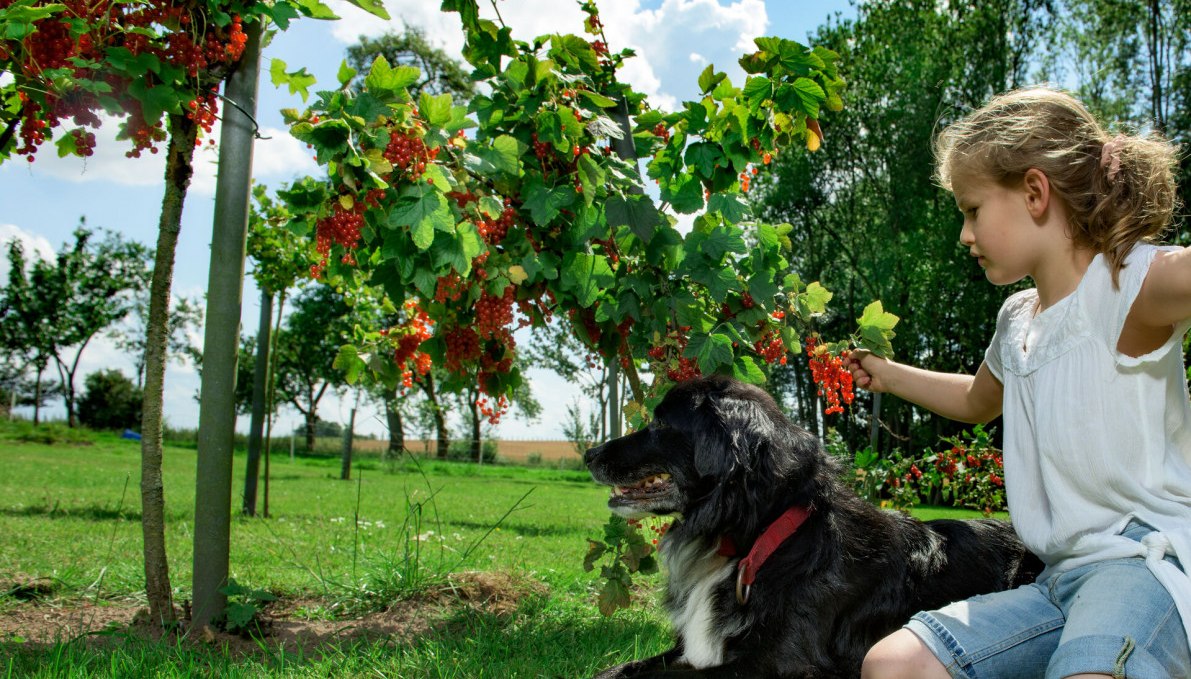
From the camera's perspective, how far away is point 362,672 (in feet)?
9.90

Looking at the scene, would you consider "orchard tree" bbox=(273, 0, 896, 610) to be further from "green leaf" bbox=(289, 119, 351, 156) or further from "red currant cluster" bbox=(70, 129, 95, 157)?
"red currant cluster" bbox=(70, 129, 95, 157)

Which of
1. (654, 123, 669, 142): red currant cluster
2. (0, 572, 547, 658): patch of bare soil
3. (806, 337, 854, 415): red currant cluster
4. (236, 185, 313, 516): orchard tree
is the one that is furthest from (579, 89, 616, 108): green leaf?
(236, 185, 313, 516): orchard tree

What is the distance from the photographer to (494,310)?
12.1 feet

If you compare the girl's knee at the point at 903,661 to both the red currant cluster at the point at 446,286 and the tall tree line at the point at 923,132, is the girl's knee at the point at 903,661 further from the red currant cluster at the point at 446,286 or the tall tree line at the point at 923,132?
the tall tree line at the point at 923,132

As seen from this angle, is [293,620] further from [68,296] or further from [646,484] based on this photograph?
[68,296]

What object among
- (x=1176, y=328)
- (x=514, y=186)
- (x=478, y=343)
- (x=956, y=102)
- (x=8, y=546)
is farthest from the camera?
(x=956, y=102)

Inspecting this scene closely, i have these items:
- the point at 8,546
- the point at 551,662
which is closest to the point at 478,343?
the point at 551,662

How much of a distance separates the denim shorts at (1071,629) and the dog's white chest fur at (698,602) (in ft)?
2.12

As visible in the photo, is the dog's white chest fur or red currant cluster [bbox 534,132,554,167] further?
red currant cluster [bbox 534,132,554,167]

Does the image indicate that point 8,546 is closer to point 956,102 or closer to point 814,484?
point 814,484

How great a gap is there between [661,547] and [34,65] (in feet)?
9.15

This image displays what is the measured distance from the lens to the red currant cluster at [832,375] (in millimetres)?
3219

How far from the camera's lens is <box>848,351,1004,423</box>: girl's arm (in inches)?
105

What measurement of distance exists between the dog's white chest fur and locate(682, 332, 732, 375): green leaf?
66cm
